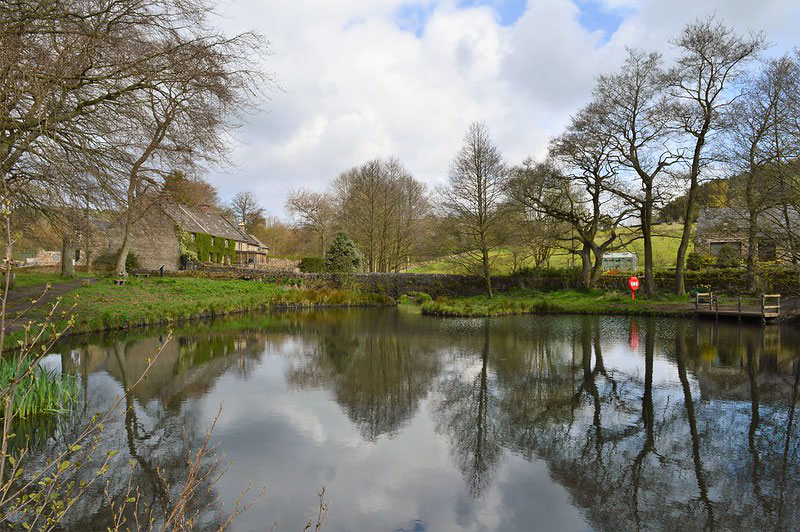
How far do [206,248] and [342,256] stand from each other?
506 inches

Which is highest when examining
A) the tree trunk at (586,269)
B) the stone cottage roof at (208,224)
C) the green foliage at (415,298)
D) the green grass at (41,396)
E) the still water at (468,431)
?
the stone cottage roof at (208,224)

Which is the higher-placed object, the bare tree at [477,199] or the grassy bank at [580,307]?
the bare tree at [477,199]

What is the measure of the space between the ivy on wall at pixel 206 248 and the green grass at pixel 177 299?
845 centimetres

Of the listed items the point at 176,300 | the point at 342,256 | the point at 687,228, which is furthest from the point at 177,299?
the point at 687,228

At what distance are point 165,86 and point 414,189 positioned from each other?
116 ft

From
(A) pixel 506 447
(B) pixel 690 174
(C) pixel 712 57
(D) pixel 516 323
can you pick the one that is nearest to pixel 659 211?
(B) pixel 690 174

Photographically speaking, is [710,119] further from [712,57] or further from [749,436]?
[749,436]

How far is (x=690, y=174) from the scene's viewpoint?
23578mm

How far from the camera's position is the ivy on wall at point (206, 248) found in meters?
36.0

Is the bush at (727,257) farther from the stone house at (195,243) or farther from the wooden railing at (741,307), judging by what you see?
the stone house at (195,243)

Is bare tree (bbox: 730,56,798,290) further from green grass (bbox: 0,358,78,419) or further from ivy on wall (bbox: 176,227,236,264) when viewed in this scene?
ivy on wall (bbox: 176,227,236,264)

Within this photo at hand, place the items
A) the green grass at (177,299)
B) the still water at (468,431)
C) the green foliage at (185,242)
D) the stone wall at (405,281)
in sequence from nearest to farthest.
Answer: the still water at (468,431), the green grass at (177,299), the stone wall at (405,281), the green foliage at (185,242)

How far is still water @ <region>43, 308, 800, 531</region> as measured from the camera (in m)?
4.73

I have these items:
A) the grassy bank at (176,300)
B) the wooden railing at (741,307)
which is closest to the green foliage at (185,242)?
the grassy bank at (176,300)
